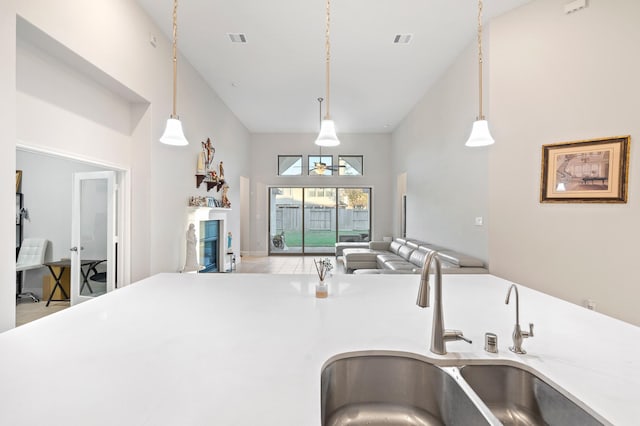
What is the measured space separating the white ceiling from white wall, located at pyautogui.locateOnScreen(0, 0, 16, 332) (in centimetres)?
175

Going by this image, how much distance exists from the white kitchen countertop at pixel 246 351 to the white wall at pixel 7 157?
0.70 metres

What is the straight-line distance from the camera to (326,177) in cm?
863

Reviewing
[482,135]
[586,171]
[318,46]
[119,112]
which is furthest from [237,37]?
[586,171]

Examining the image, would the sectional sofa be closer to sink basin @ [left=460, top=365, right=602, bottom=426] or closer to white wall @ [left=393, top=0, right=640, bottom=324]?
white wall @ [left=393, top=0, right=640, bottom=324]

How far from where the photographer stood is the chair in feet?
14.1

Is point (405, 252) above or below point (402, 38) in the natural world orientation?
below

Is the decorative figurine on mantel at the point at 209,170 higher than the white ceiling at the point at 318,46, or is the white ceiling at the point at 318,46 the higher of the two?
the white ceiling at the point at 318,46

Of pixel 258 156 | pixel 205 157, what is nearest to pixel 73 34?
pixel 205 157

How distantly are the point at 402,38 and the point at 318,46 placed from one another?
1111mm

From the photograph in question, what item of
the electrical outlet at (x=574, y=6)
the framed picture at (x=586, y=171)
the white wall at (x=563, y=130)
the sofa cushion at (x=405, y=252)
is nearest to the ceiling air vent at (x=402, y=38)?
the white wall at (x=563, y=130)

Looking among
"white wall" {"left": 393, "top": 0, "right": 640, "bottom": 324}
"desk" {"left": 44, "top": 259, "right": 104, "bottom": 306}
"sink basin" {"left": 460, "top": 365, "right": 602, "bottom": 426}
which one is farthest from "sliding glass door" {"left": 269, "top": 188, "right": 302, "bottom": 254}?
"sink basin" {"left": 460, "top": 365, "right": 602, "bottom": 426}

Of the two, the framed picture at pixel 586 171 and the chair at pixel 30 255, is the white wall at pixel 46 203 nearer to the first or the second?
the chair at pixel 30 255

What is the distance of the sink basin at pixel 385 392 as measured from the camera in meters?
1.03

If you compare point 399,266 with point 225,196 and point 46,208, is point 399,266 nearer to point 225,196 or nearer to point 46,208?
point 225,196
